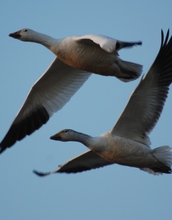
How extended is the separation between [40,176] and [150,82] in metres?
2.59

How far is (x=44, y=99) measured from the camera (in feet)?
43.6

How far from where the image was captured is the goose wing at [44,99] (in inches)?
519

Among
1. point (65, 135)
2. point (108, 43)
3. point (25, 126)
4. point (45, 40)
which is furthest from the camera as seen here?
point (25, 126)

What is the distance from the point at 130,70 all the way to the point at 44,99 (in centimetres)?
205

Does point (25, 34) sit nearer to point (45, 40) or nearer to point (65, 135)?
point (45, 40)

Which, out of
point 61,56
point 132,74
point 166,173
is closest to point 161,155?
point 166,173

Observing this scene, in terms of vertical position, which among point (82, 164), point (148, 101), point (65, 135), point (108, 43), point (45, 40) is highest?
point (108, 43)

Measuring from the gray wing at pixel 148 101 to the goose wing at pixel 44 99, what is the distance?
1.80m

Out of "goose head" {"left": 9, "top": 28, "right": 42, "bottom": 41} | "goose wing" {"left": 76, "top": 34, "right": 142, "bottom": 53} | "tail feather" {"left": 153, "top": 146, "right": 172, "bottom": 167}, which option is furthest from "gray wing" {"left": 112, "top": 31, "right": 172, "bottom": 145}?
"goose head" {"left": 9, "top": 28, "right": 42, "bottom": 41}

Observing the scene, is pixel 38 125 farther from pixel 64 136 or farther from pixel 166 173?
pixel 166 173

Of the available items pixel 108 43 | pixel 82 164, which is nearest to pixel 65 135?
pixel 82 164

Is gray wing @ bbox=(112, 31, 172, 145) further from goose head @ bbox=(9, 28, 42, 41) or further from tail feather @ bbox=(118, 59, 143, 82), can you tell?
goose head @ bbox=(9, 28, 42, 41)

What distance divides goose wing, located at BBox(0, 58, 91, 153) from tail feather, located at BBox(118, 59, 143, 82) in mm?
1627

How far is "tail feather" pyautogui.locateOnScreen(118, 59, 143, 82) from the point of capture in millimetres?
11641
